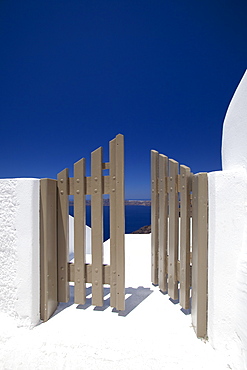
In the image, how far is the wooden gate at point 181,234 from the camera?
7.63 feet

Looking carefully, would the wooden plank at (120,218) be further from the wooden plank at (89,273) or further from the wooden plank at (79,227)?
the wooden plank at (79,227)

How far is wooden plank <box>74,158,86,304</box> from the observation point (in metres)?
2.78

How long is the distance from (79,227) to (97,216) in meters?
0.30

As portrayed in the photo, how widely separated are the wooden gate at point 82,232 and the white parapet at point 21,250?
0.10 metres

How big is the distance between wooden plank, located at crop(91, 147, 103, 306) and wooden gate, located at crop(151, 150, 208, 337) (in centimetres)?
101

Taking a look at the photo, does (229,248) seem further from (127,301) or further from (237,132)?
(127,301)

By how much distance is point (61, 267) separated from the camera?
2865mm

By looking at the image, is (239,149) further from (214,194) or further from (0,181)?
(0,181)

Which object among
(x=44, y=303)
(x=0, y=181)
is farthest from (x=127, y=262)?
(x=0, y=181)

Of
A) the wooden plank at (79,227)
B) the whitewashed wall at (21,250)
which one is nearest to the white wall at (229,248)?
the wooden plank at (79,227)

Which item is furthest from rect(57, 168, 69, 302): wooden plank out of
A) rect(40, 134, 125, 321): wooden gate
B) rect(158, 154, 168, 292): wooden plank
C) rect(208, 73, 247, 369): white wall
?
rect(208, 73, 247, 369): white wall

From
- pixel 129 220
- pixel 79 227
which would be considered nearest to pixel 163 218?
pixel 79 227

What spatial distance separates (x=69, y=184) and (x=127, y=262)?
3.04m

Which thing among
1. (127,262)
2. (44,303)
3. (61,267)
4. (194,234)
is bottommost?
(127,262)
